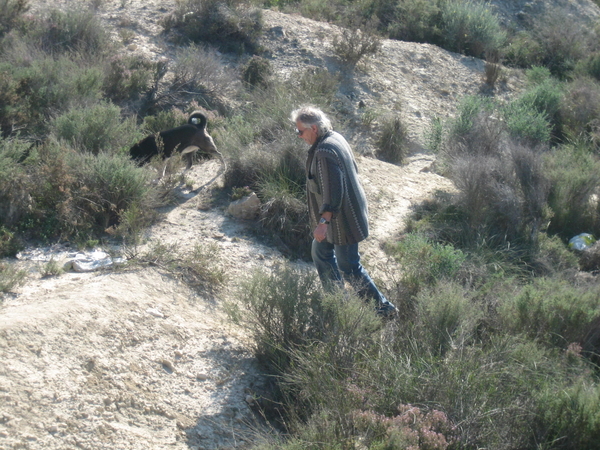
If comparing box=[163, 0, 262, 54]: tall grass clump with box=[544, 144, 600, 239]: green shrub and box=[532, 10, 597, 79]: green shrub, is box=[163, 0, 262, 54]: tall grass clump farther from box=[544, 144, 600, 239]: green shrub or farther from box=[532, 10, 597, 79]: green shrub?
box=[532, 10, 597, 79]: green shrub

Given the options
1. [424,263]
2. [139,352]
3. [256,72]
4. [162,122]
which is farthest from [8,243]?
[256,72]

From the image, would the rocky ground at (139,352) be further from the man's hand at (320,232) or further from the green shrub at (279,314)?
the man's hand at (320,232)

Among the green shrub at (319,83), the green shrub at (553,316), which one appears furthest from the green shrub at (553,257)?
the green shrub at (319,83)

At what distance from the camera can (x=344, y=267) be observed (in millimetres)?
4996

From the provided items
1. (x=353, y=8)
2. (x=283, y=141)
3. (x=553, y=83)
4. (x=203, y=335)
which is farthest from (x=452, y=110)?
(x=203, y=335)

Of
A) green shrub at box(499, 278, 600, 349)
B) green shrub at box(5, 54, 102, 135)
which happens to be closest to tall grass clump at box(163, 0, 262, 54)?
green shrub at box(5, 54, 102, 135)

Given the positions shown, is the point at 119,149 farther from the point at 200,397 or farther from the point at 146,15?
the point at 146,15

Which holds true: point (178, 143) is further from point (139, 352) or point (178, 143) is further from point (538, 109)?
point (538, 109)

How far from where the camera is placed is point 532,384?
376 centimetres

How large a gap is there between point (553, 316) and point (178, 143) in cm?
471

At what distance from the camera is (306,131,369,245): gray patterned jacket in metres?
4.55

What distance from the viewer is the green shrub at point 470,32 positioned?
46.8 ft

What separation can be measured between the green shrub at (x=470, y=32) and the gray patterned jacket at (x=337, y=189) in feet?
35.7

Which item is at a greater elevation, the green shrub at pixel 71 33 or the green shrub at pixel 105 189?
the green shrub at pixel 71 33
